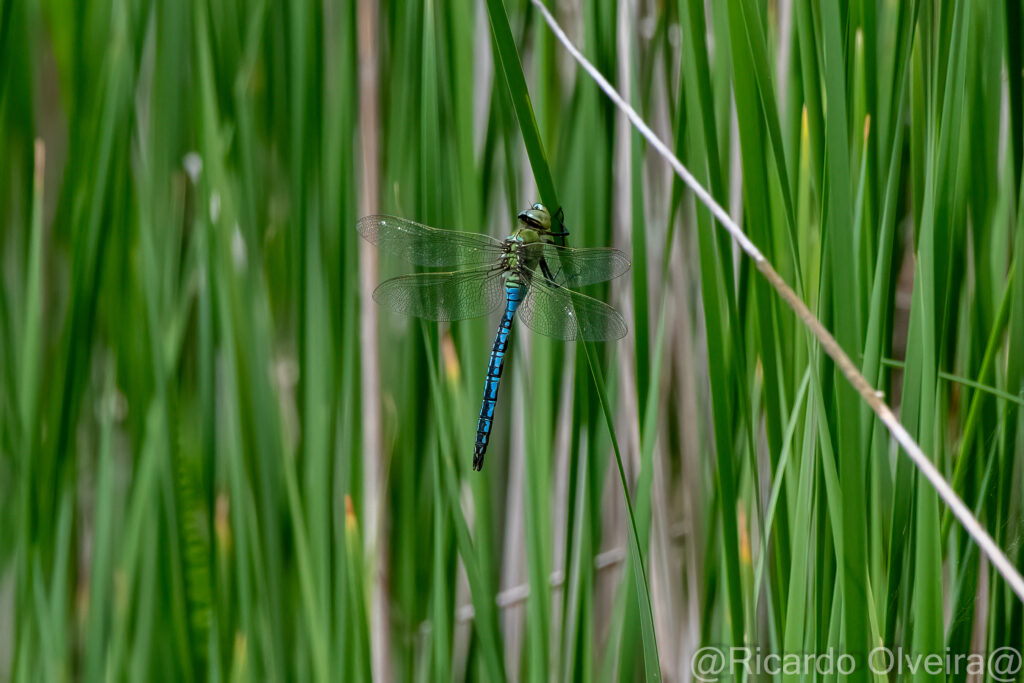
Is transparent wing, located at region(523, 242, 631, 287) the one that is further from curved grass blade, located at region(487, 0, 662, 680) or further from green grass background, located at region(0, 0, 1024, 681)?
curved grass blade, located at region(487, 0, 662, 680)

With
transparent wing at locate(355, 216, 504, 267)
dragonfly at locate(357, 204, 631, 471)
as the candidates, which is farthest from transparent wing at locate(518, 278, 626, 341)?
transparent wing at locate(355, 216, 504, 267)

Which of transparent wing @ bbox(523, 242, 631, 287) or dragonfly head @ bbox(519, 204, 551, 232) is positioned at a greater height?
dragonfly head @ bbox(519, 204, 551, 232)

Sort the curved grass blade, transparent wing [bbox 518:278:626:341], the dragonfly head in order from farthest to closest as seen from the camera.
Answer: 1. the dragonfly head
2. transparent wing [bbox 518:278:626:341]
3. the curved grass blade

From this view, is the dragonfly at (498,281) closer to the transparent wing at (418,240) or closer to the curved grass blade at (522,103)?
the transparent wing at (418,240)

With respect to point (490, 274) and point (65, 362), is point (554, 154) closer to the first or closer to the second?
point (490, 274)

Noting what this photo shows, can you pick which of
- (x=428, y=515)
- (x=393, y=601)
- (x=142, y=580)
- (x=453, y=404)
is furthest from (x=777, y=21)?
(x=142, y=580)

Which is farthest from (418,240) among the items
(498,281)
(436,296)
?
(498,281)

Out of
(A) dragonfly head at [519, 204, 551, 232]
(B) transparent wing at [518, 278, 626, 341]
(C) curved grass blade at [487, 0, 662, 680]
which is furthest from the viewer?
(A) dragonfly head at [519, 204, 551, 232]
